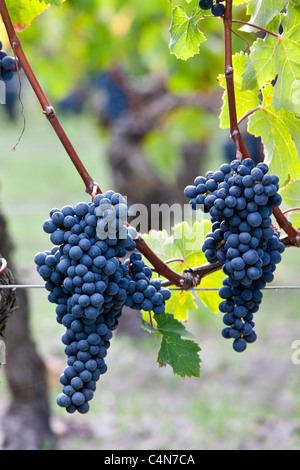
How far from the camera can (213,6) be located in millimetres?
1123

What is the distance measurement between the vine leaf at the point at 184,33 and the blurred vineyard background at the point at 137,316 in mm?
1468

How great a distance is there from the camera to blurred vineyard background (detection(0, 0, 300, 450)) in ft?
9.52

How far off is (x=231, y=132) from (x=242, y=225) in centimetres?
21

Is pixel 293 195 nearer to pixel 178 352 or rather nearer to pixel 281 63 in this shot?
pixel 281 63

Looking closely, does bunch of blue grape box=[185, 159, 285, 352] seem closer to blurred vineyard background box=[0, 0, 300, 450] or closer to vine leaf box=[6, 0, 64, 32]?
vine leaf box=[6, 0, 64, 32]

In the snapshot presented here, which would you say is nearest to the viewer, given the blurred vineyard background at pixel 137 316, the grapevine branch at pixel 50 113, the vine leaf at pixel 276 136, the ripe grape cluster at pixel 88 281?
the ripe grape cluster at pixel 88 281

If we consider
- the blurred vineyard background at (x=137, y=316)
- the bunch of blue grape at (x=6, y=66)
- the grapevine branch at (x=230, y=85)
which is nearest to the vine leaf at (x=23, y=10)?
the bunch of blue grape at (x=6, y=66)

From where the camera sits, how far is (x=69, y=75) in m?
5.21

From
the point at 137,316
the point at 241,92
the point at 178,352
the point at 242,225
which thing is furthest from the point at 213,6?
the point at 137,316

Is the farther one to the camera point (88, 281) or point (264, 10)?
point (264, 10)

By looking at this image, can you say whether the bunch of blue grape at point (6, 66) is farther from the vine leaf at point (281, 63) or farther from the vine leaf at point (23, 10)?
the vine leaf at point (281, 63)

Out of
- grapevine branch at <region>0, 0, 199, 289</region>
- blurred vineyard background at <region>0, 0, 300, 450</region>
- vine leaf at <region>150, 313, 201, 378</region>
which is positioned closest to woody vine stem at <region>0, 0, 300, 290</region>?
grapevine branch at <region>0, 0, 199, 289</region>

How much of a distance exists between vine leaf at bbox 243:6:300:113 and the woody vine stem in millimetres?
64

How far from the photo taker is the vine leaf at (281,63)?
1.14 m
